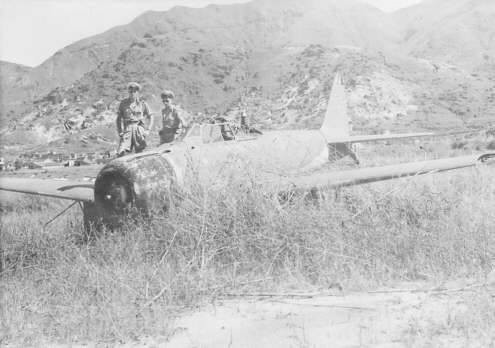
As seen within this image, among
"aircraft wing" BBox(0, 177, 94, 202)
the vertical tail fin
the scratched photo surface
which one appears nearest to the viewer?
the scratched photo surface

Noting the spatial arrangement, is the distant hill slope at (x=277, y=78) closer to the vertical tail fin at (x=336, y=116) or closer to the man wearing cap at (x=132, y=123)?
the man wearing cap at (x=132, y=123)

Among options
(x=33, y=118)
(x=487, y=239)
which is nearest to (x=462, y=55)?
(x=33, y=118)

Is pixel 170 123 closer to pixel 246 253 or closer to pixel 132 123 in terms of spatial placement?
pixel 132 123

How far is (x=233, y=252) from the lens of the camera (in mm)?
5129

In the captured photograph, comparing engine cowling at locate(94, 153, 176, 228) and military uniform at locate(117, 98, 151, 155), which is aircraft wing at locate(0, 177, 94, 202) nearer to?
military uniform at locate(117, 98, 151, 155)

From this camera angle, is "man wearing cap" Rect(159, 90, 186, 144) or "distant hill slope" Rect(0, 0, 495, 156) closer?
"man wearing cap" Rect(159, 90, 186, 144)

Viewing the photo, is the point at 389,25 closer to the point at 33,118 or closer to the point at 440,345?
the point at 33,118

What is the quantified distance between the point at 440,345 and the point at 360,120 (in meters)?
45.0

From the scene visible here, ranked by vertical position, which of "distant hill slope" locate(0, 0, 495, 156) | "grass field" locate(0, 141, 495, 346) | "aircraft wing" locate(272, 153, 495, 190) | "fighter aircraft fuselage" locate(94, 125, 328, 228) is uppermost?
"distant hill slope" locate(0, 0, 495, 156)

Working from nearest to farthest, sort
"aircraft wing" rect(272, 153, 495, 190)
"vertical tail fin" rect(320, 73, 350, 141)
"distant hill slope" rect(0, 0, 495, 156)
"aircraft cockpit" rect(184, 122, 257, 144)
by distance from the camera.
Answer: "aircraft wing" rect(272, 153, 495, 190)
"aircraft cockpit" rect(184, 122, 257, 144)
"vertical tail fin" rect(320, 73, 350, 141)
"distant hill slope" rect(0, 0, 495, 156)

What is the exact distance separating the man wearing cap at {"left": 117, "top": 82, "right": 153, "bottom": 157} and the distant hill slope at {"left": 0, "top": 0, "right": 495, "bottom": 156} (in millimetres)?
1246

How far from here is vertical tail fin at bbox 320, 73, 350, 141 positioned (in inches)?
546

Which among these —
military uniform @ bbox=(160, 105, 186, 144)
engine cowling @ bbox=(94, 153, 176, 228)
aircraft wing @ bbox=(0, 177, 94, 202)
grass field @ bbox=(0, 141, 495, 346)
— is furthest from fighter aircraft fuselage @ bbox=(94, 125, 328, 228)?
military uniform @ bbox=(160, 105, 186, 144)

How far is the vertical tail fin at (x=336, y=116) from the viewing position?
13.9 meters
